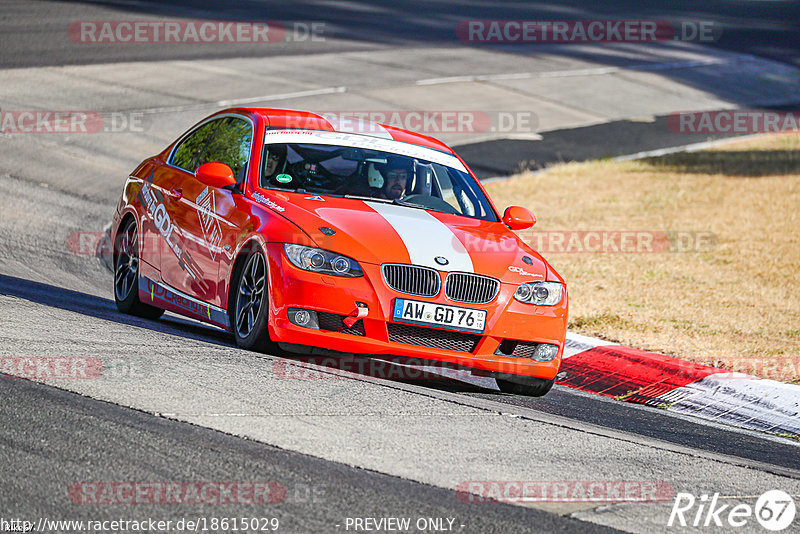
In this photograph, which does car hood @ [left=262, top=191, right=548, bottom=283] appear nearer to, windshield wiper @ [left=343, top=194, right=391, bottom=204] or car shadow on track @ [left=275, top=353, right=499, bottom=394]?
windshield wiper @ [left=343, top=194, right=391, bottom=204]

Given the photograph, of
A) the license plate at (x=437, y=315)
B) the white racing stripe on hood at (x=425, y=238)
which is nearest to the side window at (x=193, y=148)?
the white racing stripe on hood at (x=425, y=238)

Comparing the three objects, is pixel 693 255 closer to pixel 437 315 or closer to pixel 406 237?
pixel 406 237

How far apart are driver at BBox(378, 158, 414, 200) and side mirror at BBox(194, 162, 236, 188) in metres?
1.03

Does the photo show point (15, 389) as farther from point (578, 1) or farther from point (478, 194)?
point (578, 1)

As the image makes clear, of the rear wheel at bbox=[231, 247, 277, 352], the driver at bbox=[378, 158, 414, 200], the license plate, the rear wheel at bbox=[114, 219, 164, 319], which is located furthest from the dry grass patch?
the rear wheel at bbox=[114, 219, 164, 319]

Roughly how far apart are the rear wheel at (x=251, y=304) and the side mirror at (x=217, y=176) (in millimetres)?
701

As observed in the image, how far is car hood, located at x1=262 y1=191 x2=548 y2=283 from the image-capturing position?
23.7ft

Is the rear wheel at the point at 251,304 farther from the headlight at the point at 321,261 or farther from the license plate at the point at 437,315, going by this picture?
the license plate at the point at 437,315

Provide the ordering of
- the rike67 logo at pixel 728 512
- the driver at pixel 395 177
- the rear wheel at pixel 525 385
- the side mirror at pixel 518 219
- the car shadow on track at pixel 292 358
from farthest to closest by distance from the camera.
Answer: the side mirror at pixel 518 219 < the driver at pixel 395 177 < the rear wheel at pixel 525 385 < the car shadow on track at pixel 292 358 < the rike67 logo at pixel 728 512

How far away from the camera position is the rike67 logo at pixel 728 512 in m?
5.05

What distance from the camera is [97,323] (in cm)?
788

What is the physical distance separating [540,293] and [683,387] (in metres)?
1.62

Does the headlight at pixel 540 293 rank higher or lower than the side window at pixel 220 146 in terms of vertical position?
lower

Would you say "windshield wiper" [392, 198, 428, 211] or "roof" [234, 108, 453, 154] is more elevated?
"roof" [234, 108, 453, 154]
